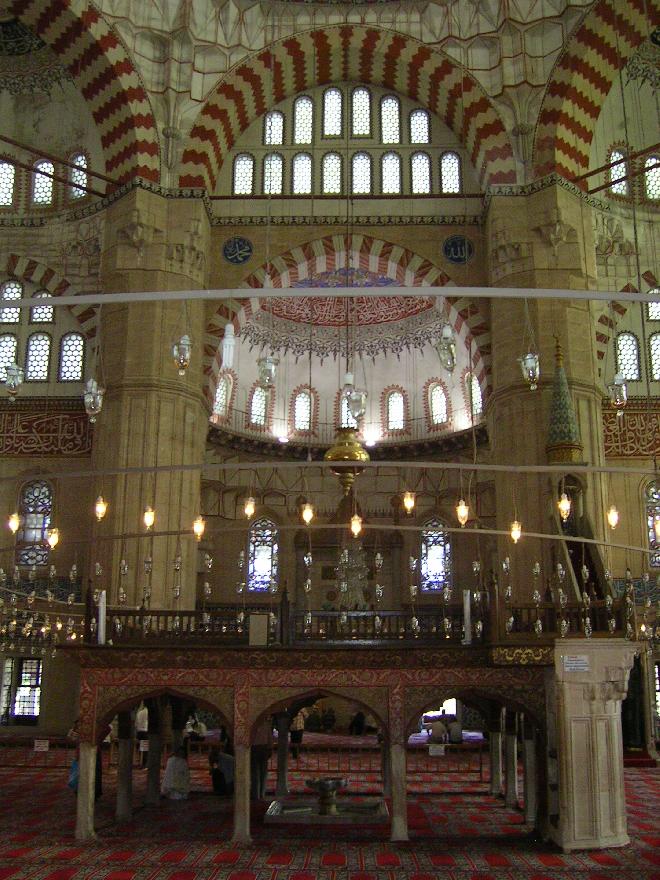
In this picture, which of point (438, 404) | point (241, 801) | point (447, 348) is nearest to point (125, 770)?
point (241, 801)

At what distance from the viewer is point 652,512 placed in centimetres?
1780

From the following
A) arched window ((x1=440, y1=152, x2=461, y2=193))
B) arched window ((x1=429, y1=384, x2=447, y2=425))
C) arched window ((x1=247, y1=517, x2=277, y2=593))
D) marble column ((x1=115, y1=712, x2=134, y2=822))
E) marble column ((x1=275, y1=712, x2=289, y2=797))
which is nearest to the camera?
marble column ((x1=115, y1=712, x2=134, y2=822))

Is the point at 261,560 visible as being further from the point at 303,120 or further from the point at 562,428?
the point at 562,428

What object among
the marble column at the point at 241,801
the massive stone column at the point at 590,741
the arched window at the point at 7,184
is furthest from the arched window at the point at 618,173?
the marble column at the point at 241,801

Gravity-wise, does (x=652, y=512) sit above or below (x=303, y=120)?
below

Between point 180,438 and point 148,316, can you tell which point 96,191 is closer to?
point 148,316

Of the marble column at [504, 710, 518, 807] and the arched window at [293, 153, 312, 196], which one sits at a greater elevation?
the arched window at [293, 153, 312, 196]

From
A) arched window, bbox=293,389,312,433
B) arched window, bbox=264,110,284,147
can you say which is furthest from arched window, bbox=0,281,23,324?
arched window, bbox=293,389,312,433

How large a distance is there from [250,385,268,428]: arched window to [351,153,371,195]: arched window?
20.4ft

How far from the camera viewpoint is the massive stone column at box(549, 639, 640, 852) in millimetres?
9406

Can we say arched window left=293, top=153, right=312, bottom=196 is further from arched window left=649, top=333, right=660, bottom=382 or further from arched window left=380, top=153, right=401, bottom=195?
arched window left=649, top=333, right=660, bottom=382

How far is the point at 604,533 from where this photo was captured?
15.3m

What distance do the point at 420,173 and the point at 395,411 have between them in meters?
6.71

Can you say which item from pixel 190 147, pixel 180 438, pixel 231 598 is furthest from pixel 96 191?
pixel 231 598
